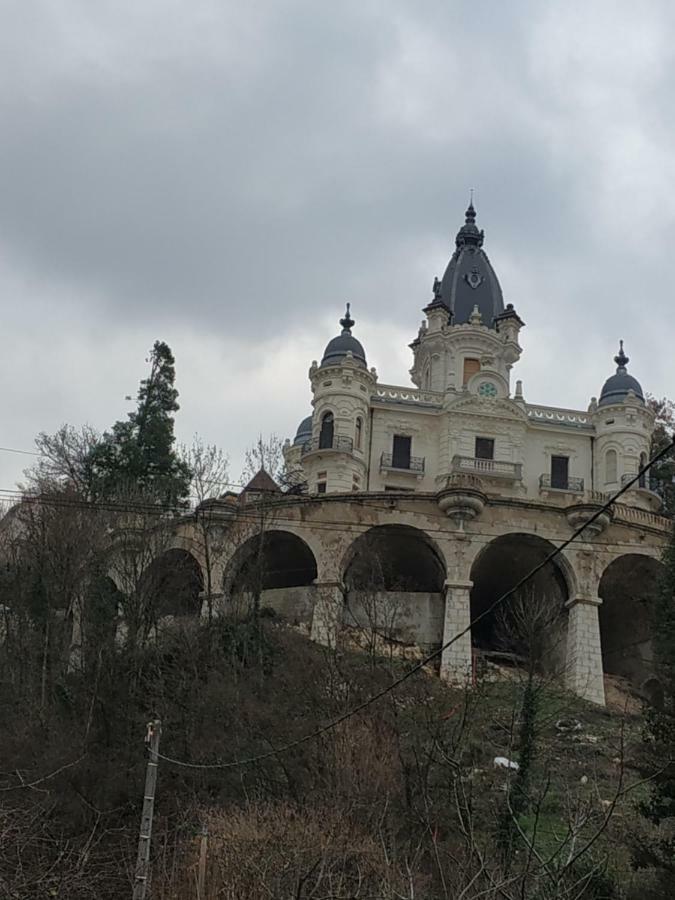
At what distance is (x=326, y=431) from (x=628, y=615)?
62.1 ft

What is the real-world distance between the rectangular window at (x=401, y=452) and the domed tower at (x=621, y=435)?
10036 millimetres

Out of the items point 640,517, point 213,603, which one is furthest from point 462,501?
point 213,603

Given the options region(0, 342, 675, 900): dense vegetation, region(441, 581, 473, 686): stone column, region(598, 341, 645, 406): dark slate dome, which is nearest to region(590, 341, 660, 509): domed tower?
region(598, 341, 645, 406): dark slate dome

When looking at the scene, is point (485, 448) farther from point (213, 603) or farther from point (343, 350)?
point (213, 603)

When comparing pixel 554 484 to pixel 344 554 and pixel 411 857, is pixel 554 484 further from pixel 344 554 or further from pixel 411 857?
pixel 411 857

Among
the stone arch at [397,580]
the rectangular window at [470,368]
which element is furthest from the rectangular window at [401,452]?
the stone arch at [397,580]

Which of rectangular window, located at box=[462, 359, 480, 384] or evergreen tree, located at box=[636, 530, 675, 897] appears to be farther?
rectangular window, located at box=[462, 359, 480, 384]

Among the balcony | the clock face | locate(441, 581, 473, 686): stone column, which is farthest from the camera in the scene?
the clock face

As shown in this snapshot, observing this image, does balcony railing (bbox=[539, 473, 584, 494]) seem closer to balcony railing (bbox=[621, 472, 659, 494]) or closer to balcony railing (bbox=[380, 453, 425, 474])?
balcony railing (bbox=[621, 472, 659, 494])

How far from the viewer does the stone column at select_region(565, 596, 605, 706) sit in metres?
39.7

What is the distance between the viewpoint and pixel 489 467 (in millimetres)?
58062

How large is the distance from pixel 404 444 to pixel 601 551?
19075 millimetres

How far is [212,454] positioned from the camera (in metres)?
42.1

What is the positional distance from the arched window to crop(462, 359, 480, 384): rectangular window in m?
9.31
